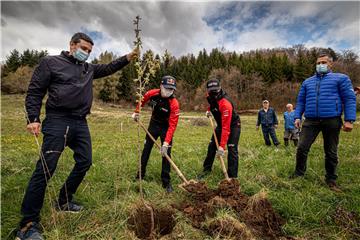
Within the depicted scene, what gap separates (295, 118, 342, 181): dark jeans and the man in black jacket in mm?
3712

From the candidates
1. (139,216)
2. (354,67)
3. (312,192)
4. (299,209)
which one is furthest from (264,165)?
(354,67)

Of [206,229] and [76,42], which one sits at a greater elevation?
[76,42]

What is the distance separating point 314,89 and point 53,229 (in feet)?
16.3

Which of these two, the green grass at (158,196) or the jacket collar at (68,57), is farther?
the jacket collar at (68,57)

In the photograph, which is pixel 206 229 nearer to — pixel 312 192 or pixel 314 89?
pixel 312 192

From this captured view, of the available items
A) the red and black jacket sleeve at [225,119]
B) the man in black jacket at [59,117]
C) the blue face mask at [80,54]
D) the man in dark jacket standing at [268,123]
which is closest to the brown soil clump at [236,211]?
the red and black jacket sleeve at [225,119]

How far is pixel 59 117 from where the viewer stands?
339cm

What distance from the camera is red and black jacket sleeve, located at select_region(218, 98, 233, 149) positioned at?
500 centimetres

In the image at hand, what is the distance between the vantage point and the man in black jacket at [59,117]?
312cm

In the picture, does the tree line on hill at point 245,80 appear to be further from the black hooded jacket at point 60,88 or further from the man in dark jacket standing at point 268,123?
the black hooded jacket at point 60,88

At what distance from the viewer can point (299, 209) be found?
380 cm

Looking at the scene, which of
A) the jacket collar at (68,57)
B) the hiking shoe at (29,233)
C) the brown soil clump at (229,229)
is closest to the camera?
the hiking shoe at (29,233)

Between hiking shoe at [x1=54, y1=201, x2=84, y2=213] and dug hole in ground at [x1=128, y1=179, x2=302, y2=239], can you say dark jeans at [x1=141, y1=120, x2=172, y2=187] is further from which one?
hiking shoe at [x1=54, y1=201, x2=84, y2=213]

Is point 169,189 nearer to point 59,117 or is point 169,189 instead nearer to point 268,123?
point 59,117
